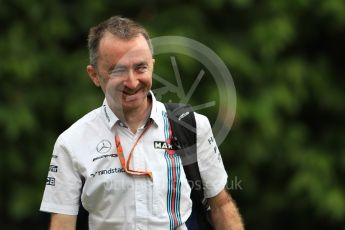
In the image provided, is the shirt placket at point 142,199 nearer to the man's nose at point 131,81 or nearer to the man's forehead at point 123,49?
the man's nose at point 131,81

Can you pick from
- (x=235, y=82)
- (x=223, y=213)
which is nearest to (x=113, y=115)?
(x=223, y=213)

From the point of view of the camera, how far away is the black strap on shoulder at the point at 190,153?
3.68 m

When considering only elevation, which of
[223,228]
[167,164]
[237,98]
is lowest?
[223,228]

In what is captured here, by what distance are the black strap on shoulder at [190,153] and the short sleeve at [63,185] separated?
43 centimetres

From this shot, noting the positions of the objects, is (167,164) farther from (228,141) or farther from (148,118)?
(228,141)

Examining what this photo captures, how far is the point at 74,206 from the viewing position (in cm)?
360

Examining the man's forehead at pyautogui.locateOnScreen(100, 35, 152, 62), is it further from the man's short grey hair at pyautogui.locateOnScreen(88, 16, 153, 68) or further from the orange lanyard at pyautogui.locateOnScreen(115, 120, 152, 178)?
the orange lanyard at pyautogui.locateOnScreen(115, 120, 152, 178)

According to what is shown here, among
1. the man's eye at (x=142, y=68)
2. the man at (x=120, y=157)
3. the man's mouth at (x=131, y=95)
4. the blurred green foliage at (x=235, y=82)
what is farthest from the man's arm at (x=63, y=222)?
the blurred green foliage at (x=235, y=82)

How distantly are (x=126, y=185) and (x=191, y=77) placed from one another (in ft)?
13.6

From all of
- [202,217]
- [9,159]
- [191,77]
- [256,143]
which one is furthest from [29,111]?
[202,217]

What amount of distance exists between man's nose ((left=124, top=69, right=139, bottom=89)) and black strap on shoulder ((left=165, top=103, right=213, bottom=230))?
11.5 inches

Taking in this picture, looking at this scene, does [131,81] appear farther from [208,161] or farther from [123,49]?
[208,161]

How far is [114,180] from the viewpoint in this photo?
3.54 meters

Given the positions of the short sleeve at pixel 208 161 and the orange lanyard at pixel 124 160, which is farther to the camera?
the short sleeve at pixel 208 161
